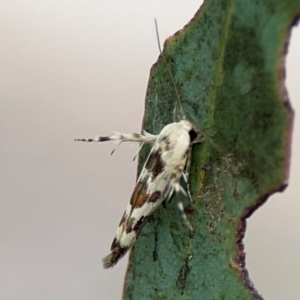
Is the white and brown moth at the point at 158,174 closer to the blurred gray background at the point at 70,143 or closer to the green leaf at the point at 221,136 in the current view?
the green leaf at the point at 221,136

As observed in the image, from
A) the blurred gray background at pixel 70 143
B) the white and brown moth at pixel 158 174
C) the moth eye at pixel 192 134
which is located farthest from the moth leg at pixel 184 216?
the blurred gray background at pixel 70 143

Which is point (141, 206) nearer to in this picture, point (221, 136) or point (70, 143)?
point (221, 136)

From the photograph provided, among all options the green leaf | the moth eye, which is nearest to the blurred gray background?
the green leaf

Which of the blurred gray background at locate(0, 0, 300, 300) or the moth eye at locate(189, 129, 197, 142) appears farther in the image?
the blurred gray background at locate(0, 0, 300, 300)

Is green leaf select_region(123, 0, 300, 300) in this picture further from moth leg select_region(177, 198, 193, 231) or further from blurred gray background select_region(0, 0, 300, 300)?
blurred gray background select_region(0, 0, 300, 300)

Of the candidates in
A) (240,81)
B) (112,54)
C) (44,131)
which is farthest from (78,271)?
(240,81)

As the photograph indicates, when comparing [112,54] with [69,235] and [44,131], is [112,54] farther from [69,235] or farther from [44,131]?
[69,235]
